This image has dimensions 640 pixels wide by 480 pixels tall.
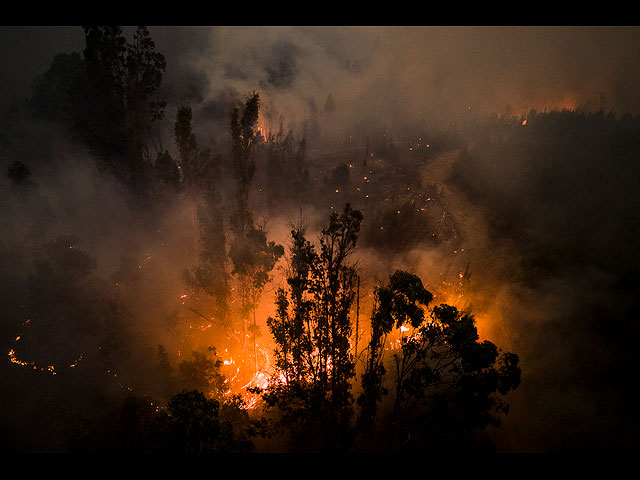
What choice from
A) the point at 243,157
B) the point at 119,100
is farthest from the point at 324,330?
the point at 119,100

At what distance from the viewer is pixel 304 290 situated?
1171cm

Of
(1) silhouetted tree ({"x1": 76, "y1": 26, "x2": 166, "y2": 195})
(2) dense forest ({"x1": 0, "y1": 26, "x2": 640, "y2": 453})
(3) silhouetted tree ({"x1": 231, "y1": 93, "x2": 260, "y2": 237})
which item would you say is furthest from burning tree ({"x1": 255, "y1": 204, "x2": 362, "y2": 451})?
(1) silhouetted tree ({"x1": 76, "y1": 26, "x2": 166, "y2": 195})

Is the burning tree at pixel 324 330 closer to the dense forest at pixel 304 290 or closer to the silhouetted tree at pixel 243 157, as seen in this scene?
the dense forest at pixel 304 290

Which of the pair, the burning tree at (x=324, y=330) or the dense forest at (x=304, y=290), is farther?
the dense forest at (x=304, y=290)

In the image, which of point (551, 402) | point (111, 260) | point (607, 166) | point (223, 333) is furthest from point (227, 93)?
point (551, 402)

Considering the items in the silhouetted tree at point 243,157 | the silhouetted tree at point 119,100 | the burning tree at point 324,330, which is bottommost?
the burning tree at point 324,330

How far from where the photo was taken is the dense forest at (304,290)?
1102 centimetres

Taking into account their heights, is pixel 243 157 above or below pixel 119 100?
below

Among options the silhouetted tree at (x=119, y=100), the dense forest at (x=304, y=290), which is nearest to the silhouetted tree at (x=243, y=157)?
the dense forest at (x=304, y=290)

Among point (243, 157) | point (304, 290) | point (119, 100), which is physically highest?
point (119, 100)

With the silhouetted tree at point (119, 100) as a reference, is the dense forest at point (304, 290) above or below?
below

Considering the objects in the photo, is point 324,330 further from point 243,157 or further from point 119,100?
point 119,100

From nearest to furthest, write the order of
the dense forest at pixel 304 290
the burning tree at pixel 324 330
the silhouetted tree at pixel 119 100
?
the burning tree at pixel 324 330
the dense forest at pixel 304 290
the silhouetted tree at pixel 119 100

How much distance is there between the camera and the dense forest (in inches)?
434
